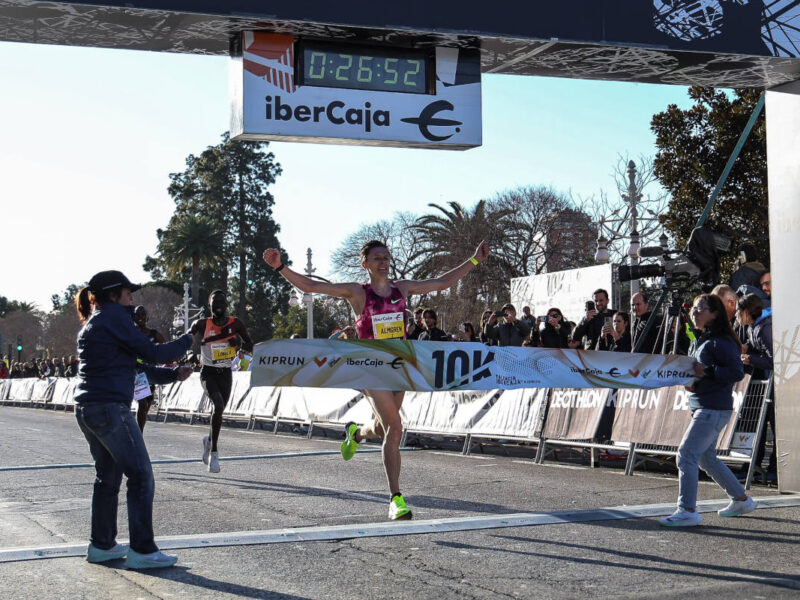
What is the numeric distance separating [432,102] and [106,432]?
414cm

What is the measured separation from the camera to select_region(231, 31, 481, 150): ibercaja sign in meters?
8.26

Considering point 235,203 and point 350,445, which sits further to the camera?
point 235,203

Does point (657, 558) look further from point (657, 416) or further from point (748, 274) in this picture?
point (748, 274)

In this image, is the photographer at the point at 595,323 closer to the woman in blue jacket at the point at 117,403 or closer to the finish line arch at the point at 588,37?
Answer: the finish line arch at the point at 588,37

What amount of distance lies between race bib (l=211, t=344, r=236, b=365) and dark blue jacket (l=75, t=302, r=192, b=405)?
16.6 feet

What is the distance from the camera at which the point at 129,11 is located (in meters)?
7.74

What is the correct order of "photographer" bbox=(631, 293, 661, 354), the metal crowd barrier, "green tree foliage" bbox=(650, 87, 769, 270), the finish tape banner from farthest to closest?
"green tree foliage" bbox=(650, 87, 769, 270)
"photographer" bbox=(631, 293, 661, 354)
the metal crowd barrier
the finish tape banner

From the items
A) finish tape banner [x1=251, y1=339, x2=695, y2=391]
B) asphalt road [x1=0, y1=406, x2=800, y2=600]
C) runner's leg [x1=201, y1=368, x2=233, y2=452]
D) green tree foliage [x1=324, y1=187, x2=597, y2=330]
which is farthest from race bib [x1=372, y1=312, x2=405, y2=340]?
green tree foliage [x1=324, y1=187, x2=597, y2=330]

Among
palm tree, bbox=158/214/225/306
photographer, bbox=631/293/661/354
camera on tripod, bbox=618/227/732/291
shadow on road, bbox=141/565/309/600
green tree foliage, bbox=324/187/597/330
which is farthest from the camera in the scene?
palm tree, bbox=158/214/225/306

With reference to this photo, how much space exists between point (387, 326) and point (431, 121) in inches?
73.6

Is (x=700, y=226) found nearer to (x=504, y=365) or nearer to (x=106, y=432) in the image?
(x=504, y=365)

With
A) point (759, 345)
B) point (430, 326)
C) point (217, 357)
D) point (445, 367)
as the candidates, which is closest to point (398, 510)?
point (445, 367)

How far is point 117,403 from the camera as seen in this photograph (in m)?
6.21

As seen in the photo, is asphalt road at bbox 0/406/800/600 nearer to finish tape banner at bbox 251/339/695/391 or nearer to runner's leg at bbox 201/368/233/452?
runner's leg at bbox 201/368/233/452
